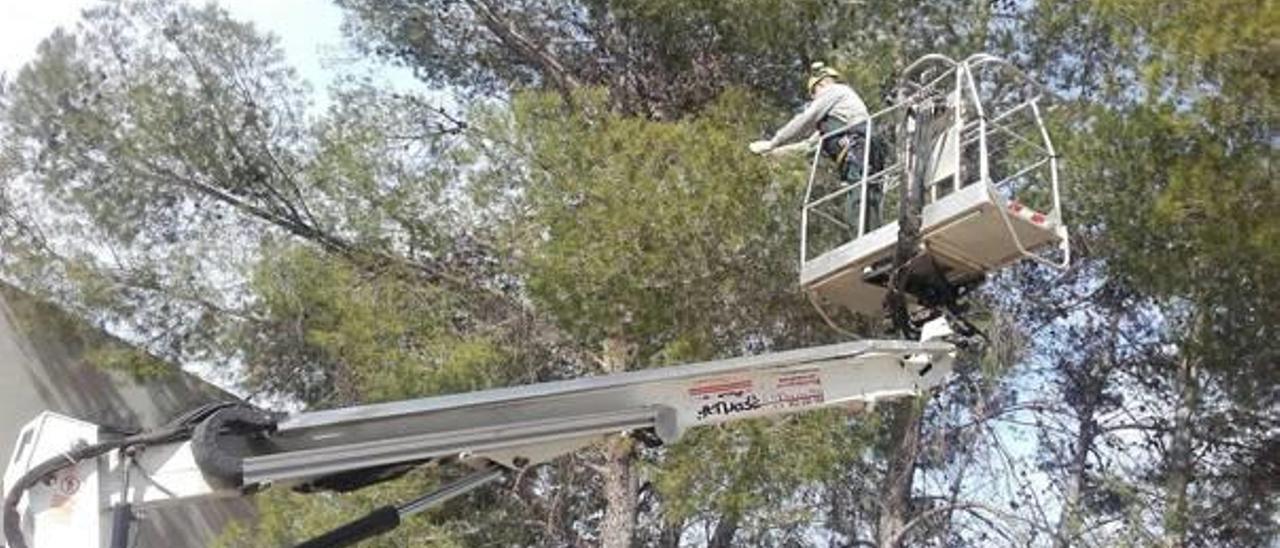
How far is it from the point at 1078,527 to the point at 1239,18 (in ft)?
12.1

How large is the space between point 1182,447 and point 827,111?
580 cm

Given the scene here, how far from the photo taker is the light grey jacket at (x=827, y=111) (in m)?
6.84

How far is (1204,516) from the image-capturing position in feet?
36.4

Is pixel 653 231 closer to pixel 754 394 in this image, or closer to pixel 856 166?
pixel 856 166

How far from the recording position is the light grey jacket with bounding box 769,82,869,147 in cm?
684

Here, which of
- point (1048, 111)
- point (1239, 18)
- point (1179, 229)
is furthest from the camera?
point (1048, 111)

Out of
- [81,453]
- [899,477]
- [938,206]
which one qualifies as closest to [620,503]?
[899,477]

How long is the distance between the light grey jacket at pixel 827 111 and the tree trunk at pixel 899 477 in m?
4.43

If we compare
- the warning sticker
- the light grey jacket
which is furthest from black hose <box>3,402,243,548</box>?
the light grey jacket

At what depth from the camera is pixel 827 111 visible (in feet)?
22.6

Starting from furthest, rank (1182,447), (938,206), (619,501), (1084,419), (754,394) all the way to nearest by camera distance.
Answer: (1084,419)
(1182,447)
(619,501)
(938,206)
(754,394)

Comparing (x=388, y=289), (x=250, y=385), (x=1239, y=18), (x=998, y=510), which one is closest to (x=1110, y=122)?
(x=1239, y=18)

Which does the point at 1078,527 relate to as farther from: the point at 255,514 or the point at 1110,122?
the point at 255,514

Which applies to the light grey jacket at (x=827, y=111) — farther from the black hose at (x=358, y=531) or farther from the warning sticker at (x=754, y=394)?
the black hose at (x=358, y=531)
